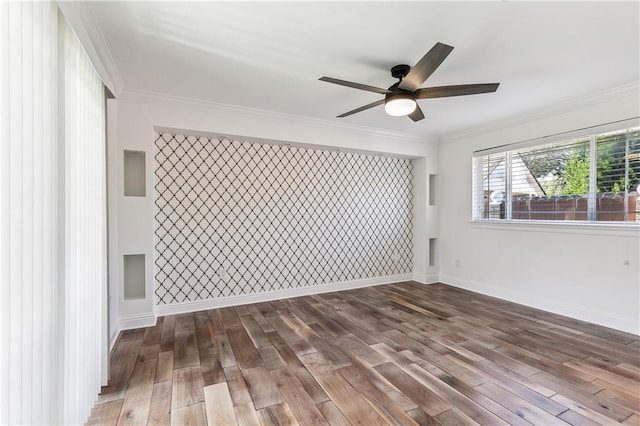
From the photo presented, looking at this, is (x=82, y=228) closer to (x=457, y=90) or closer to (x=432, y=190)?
(x=457, y=90)

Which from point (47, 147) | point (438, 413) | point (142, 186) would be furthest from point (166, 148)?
point (438, 413)

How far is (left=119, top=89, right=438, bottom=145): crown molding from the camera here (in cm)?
315

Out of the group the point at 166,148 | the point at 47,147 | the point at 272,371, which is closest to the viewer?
the point at 47,147

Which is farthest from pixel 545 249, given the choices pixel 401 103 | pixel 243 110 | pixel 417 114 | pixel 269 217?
pixel 243 110

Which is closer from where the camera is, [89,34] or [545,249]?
[89,34]

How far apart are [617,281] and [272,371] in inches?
141

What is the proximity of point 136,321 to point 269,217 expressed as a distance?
1.90m

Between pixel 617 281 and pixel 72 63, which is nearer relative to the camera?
pixel 72 63

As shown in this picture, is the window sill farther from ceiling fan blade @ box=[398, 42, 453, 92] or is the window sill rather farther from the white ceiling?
ceiling fan blade @ box=[398, 42, 453, 92]

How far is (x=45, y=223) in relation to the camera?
1.32m

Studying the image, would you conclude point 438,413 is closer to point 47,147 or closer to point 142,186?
point 47,147

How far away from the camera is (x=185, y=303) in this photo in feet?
11.8

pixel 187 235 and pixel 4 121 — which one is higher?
pixel 4 121

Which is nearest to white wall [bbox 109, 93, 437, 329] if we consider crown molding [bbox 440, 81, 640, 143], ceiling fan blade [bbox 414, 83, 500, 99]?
ceiling fan blade [bbox 414, 83, 500, 99]
